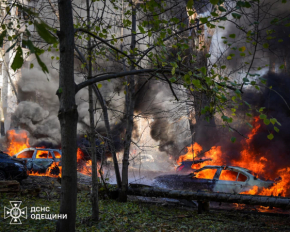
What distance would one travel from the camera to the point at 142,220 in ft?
18.4

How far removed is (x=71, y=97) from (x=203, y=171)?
8253 millimetres

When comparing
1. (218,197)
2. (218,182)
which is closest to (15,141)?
(218,182)

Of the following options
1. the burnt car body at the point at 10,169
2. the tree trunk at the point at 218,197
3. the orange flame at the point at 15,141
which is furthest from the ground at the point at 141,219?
the orange flame at the point at 15,141

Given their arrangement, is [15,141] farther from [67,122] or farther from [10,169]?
[67,122]

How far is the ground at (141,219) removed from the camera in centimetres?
473

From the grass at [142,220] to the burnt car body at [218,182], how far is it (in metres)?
1.27

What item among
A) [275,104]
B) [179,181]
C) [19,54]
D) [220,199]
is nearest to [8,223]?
[19,54]

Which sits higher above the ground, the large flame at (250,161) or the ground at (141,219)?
the large flame at (250,161)

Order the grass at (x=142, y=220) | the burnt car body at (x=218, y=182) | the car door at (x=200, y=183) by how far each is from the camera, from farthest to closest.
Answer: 1. the car door at (x=200, y=183)
2. the burnt car body at (x=218, y=182)
3. the grass at (x=142, y=220)

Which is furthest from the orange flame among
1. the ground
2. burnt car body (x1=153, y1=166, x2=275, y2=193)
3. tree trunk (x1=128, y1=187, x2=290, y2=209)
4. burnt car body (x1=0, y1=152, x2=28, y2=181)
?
tree trunk (x1=128, y1=187, x2=290, y2=209)

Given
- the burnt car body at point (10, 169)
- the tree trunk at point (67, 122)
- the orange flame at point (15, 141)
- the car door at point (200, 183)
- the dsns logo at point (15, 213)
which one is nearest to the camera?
the tree trunk at point (67, 122)

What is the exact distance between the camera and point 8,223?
430 cm

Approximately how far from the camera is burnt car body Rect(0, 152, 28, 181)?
341 inches

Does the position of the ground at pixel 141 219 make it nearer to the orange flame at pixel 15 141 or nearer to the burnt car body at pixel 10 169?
the burnt car body at pixel 10 169
